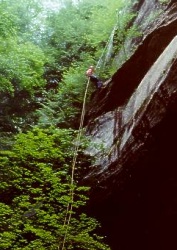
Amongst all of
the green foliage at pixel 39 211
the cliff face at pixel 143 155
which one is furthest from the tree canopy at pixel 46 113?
the cliff face at pixel 143 155

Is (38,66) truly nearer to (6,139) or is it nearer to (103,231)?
(6,139)

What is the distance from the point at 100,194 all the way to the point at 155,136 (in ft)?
8.03

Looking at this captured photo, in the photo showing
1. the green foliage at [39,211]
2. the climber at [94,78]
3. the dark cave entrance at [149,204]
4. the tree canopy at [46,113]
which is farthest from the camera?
the climber at [94,78]

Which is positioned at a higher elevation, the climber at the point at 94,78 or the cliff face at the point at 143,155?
the climber at the point at 94,78

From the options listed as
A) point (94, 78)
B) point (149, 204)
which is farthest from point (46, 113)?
point (149, 204)

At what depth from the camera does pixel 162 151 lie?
7.57 m

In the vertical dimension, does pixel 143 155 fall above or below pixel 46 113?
below

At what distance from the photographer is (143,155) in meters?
7.64

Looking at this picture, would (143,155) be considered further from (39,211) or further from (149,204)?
(39,211)

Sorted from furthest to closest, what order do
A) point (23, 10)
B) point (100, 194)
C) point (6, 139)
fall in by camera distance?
1. point (23, 10)
2. point (6, 139)
3. point (100, 194)

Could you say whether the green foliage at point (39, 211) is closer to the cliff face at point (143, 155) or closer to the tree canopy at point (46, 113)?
the tree canopy at point (46, 113)

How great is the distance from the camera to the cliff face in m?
7.16

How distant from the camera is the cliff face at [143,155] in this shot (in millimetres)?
7160

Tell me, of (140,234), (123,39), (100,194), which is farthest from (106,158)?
(123,39)
